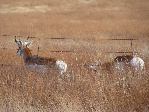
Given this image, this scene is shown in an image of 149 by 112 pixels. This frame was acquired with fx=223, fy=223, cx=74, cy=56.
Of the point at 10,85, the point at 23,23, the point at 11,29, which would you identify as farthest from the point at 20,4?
the point at 10,85

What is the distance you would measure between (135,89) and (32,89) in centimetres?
192

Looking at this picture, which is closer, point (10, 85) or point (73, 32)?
point (10, 85)

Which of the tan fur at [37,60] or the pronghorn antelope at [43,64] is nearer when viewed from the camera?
the pronghorn antelope at [43,64]

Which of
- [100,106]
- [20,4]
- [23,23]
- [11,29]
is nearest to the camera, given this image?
[100,106]

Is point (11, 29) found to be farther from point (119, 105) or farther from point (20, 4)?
point (20, 4)

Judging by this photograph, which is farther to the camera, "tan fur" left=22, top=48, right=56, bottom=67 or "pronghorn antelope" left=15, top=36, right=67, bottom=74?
"tan fur" left=22, top=48, right=56, bottom=67

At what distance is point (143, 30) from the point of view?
13742 mm

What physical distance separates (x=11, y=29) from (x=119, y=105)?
12.3 meters

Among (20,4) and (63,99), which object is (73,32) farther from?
(20,4)

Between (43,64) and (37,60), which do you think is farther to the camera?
(37,60)

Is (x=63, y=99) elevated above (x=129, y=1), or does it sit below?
below

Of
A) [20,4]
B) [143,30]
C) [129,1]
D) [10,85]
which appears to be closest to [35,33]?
[143,30]

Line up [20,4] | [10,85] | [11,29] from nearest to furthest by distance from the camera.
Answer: [10,85], [11,29], [20,4]

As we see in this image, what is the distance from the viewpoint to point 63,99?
3.84 meters
